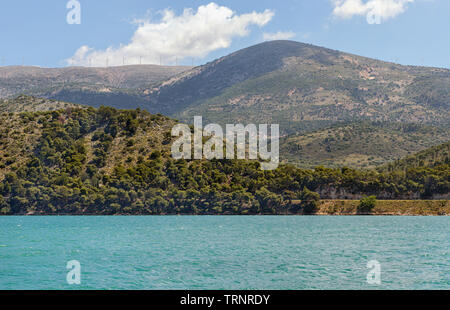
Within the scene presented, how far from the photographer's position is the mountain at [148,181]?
412 ft

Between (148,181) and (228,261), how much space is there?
3655 inches

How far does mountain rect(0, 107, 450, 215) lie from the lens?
412 feet

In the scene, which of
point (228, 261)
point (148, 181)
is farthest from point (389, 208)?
point (228, 261)

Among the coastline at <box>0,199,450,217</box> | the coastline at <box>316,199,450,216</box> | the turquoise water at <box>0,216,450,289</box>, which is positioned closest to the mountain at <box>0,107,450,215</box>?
the coastline at <box>0,199,450,217</box>

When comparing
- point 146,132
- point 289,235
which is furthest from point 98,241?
point 146,132

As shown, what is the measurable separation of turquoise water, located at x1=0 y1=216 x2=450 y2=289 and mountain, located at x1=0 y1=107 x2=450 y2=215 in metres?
59.7

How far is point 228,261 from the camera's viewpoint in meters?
42.7

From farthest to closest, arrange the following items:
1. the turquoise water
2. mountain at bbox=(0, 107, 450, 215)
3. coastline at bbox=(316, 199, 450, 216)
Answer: mountain at bbox=(0, 107, 450, 215) < coastline at bbox=(316, 199, 450, 216) < the turquoise water

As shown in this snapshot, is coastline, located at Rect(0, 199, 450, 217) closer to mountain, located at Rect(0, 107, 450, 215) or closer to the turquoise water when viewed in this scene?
mountain, located at Rect(0, 107, 450, 215)

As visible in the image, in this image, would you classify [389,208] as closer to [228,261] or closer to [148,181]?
[148,181]

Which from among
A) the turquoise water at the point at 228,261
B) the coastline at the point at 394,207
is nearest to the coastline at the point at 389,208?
the coastline at the point at 394,207

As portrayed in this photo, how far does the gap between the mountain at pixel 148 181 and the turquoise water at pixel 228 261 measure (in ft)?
196

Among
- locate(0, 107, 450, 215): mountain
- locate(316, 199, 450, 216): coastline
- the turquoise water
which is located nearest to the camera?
the turquoise water

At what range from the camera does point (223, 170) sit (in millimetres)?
140750
